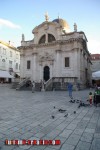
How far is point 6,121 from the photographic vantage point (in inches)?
205

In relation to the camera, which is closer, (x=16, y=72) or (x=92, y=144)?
(x=92, y=144)

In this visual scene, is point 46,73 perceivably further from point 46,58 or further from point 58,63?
point 58,63

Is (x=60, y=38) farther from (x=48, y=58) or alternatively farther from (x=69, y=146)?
(x=69, y=146)

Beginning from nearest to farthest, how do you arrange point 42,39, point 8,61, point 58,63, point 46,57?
point 58,63
point 46,57
point 42,39
point 8,61

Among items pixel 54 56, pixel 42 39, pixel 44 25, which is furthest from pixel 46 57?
pixel 44 25

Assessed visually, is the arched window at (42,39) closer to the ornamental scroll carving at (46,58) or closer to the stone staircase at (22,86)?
the ornamental scroll carving at (46,58)

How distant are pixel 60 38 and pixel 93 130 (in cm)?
2418

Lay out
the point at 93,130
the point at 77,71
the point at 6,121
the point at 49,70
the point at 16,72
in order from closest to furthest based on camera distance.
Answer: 1. the point at 93,130
2. the point at 6,121
3. the point at 77,71
4. the point at 49,70
5. the point at 16,72

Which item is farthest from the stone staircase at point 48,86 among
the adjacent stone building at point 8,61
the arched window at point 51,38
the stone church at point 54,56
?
the adjacent stone building at point 8,61

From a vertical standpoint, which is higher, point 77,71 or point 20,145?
point 77,71

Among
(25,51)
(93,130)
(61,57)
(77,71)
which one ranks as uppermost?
(25,51)

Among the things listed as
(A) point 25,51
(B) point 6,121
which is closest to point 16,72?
(A) point 25,51

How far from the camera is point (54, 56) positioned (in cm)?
2727

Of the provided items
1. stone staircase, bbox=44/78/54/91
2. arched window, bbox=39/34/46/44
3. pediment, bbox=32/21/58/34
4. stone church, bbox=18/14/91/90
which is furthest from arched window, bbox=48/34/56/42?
stone staircase, bbox=44/78/54/91
